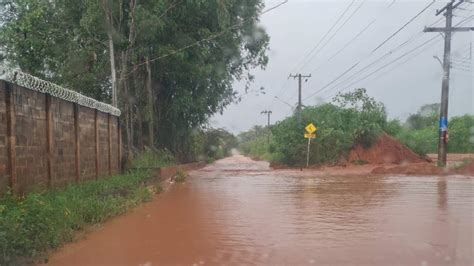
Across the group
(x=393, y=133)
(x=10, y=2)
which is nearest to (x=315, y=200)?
(x=10, y=2)

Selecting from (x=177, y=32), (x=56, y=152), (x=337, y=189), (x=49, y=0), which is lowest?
(x=337, y=189)

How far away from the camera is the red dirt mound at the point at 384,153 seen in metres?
38.7

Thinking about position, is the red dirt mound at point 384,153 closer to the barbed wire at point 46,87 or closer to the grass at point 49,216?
the barbed wire at point 46,87

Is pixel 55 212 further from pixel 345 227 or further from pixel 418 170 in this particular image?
pixel 418 170

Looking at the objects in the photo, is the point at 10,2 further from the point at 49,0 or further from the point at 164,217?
the point at 164,217

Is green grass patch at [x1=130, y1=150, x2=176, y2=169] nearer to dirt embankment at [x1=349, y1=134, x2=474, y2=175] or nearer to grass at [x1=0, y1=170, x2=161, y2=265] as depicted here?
grass at [x1=0, y1=170, x2=161, y2=265]

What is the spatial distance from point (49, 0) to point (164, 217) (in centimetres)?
1810

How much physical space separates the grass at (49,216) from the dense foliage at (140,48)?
32.1 feet

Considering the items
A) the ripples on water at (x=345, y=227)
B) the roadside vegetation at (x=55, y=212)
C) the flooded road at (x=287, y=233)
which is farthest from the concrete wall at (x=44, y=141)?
the ripples on water at (x=345, y=227)

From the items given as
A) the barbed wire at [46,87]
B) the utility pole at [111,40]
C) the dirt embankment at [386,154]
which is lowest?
the dirt embankment at [386,154]

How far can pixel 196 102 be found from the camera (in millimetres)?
28172

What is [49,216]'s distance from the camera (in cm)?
834

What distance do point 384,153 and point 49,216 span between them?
110 ft

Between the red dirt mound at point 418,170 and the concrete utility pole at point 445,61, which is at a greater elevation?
the concrete utility pole at point 445,61
